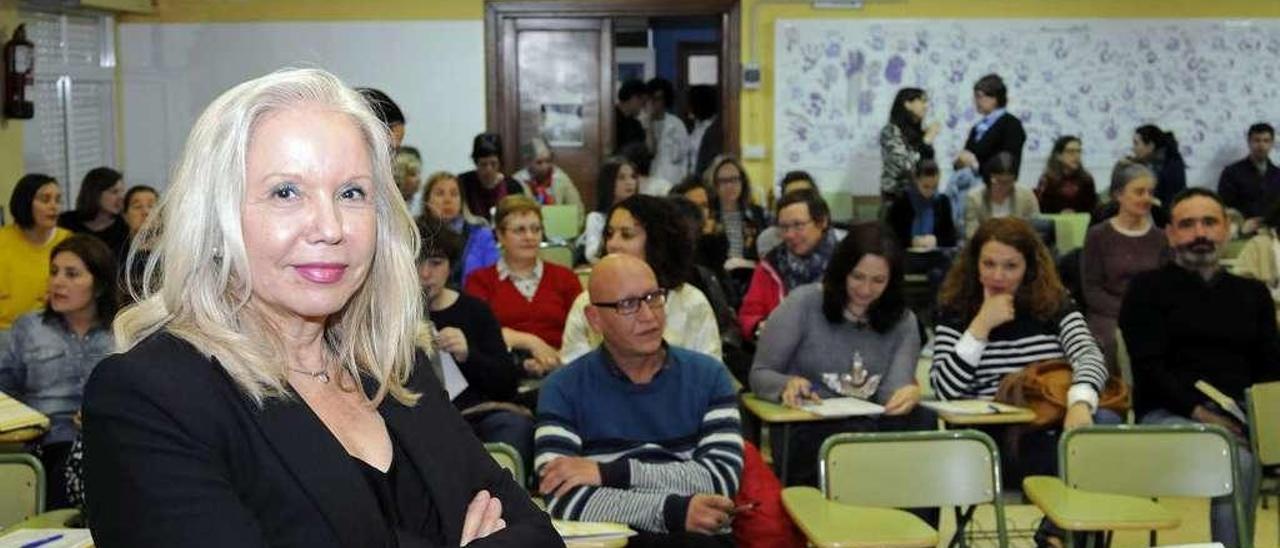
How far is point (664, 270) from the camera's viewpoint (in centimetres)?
567

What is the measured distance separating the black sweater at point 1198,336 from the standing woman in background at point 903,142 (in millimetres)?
4732

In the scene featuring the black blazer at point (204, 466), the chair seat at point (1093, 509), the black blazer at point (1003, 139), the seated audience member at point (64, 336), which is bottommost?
the chair seat at point (1093, 509)

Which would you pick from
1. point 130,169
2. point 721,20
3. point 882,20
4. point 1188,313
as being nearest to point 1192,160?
point 882,20

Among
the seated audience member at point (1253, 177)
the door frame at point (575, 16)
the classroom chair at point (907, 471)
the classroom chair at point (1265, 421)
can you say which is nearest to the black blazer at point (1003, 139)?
the seated audience member at point (1253, 177)

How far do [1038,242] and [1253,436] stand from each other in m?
0.92

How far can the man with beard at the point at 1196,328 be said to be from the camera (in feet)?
16.5

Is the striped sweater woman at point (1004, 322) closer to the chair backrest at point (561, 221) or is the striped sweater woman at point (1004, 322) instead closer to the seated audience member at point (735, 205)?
the seated audience member at point (735, 205)

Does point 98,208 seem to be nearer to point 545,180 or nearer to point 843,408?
point 545,180

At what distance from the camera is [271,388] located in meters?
1.45

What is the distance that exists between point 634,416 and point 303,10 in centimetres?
722

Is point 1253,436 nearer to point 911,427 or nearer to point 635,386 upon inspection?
point 911,427

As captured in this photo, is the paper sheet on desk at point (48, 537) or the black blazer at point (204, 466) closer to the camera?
the black blazer at point (204, 466)

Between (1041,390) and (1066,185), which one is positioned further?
(1066,185)

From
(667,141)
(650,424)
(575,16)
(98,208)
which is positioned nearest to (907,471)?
(650,424)
